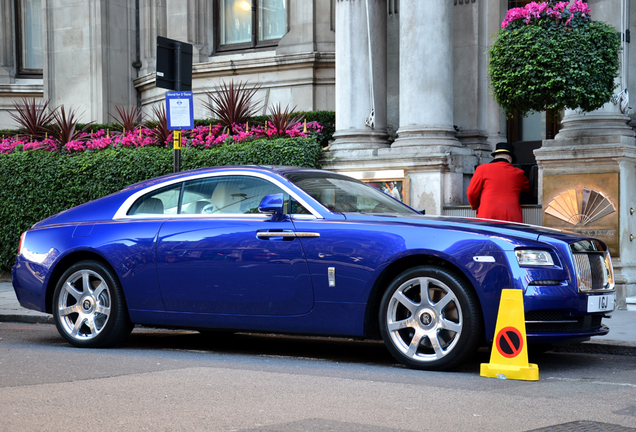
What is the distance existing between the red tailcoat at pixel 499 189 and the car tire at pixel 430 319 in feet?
13.7

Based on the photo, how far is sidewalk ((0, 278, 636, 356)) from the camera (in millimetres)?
7520

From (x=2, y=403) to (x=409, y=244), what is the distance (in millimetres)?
2912

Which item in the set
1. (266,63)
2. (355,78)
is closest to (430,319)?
(355,78)

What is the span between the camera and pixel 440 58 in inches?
523

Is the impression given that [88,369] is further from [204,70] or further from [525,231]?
[204,70]

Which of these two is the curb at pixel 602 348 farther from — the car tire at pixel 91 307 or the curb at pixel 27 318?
the curb at pixel 27 318

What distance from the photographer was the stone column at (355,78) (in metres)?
14.2

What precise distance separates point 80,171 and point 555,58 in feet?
25.8

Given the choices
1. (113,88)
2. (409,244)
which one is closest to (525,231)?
(409,244)

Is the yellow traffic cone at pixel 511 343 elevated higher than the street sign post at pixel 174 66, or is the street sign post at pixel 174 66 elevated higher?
the street sign post at pixel 174 66

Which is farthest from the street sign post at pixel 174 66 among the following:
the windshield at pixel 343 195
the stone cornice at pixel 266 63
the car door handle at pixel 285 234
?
the stone cornice at pixel 266 63

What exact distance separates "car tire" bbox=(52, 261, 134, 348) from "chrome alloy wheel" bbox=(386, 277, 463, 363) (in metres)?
2.54

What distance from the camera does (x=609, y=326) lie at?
8.64 m

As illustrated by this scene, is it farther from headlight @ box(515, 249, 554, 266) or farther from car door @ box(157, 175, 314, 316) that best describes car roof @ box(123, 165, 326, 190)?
headlight @ box(515, 249, 554, 266)
